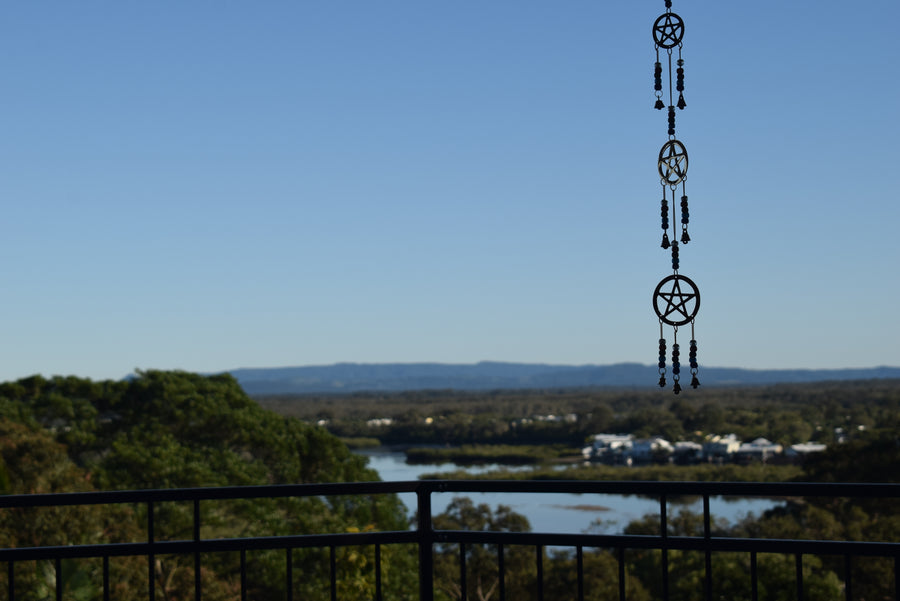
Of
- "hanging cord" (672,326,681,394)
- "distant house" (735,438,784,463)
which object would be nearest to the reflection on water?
"distant house" (735,438,784,463)

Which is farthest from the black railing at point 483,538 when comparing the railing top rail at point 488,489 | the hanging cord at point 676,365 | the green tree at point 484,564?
the green tree at point 484,564

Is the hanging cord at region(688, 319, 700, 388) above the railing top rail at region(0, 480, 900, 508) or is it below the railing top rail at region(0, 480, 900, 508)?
above

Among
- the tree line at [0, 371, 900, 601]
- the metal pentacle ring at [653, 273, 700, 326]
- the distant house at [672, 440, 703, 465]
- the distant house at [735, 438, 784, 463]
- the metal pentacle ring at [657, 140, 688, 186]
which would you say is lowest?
the distant house at [672, 440, 703, 465]

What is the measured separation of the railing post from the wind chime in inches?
44.2

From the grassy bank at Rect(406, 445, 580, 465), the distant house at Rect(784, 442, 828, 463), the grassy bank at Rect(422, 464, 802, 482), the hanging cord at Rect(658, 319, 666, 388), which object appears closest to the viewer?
the hanging cord at Rect(658, 319, 666, 388)

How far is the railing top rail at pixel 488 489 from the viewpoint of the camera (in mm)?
2643

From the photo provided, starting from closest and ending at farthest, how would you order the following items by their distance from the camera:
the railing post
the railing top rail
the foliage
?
the railing top rail → the railing post → the foliage

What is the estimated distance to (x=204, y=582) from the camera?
14828mm

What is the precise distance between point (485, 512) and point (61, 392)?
41.5 ft

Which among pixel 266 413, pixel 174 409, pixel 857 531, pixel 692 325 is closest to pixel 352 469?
pixel 266 413

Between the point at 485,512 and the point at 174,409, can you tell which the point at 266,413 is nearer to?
the point at 174,409

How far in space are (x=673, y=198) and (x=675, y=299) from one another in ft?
1.36

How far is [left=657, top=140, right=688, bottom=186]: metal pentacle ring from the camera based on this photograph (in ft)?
12.5

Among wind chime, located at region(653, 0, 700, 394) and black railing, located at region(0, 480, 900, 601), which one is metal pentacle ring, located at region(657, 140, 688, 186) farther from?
black railing, located at region(0, 480, 900, 601)
